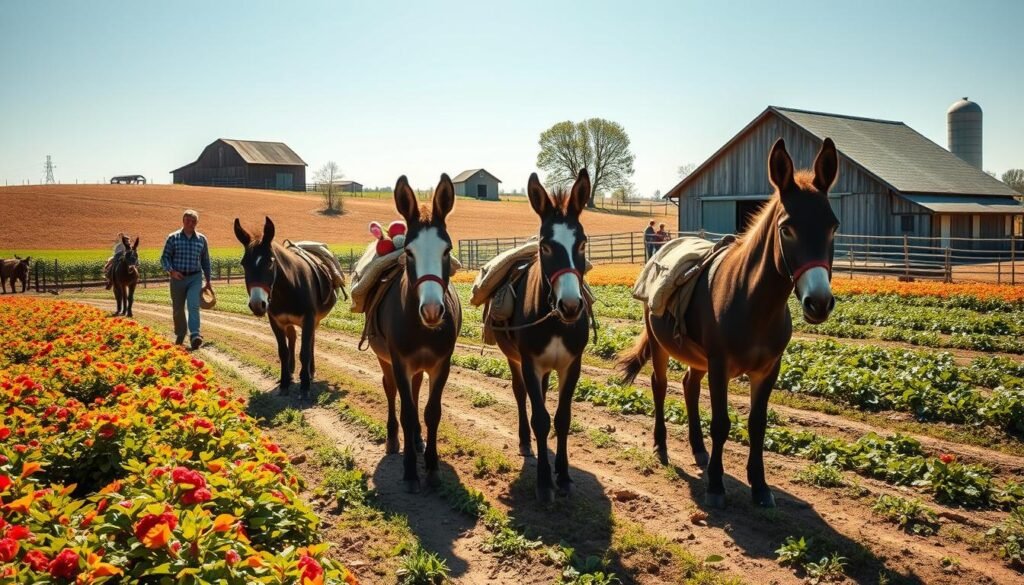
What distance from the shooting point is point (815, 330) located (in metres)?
14.0

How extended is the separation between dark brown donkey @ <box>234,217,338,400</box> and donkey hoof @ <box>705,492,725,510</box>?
19.2ft

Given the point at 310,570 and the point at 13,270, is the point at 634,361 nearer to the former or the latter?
the point at 310,570

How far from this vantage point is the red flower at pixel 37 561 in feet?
8.39

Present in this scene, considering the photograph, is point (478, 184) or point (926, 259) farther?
point (478, 184)

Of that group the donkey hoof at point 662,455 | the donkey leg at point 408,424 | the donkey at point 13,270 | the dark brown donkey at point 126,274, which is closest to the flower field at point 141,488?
the donkey leg at point 408,424

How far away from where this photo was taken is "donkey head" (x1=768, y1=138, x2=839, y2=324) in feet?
15.7

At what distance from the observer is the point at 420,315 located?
5609mm

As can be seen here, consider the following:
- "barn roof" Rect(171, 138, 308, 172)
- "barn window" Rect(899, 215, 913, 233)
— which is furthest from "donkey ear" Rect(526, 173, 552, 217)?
"barn roof" Rect(171, 138, 308, 172)

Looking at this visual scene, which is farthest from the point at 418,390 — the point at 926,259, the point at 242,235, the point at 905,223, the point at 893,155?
the point at 893,155

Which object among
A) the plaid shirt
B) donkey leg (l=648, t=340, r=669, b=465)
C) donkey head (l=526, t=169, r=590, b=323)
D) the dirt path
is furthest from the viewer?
the plaid shirt

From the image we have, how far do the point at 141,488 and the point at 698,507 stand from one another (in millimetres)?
4047

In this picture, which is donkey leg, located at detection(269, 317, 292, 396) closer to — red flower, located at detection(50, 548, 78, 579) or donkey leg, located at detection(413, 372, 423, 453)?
donkey leg, located at detection(413, 372, 423, 453)

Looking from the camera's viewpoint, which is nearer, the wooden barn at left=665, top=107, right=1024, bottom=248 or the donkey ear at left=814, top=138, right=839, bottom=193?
the donkey ear at left=814, top=138, right=839, bottom=193

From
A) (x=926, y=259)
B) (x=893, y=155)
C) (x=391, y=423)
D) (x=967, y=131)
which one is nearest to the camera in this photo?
(x=391, y=423)
